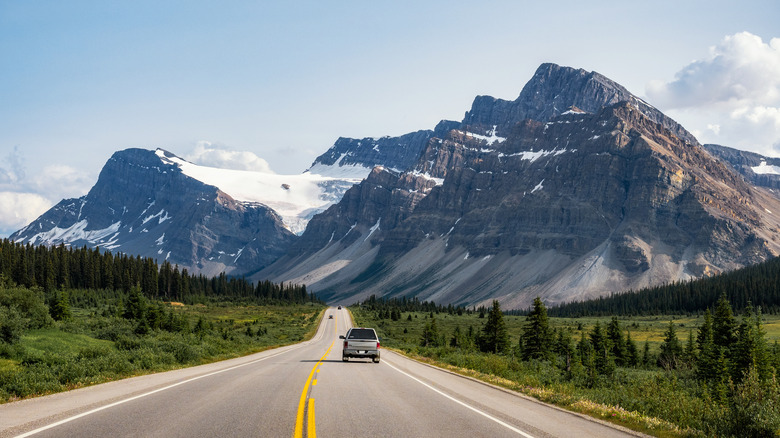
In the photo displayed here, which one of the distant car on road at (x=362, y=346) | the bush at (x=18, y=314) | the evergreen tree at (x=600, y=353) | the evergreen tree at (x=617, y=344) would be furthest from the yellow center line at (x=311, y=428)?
the evergreen tree at (x=617, y=344)

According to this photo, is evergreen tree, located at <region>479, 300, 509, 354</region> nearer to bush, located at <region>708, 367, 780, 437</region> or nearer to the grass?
the grass

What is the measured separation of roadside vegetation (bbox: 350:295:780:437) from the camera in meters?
13.5

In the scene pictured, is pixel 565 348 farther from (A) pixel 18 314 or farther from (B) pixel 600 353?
(A) pixel 18 314

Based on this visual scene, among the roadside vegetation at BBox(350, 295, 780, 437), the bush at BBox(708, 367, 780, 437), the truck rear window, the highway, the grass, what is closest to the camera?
the bush at BBox(708, 367, 780, 437)

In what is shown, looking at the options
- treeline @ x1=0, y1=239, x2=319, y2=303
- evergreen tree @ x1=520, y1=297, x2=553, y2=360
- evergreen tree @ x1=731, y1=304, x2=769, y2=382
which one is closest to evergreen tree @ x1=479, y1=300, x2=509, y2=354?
evergreen tree @ x1=520, y1=297, x2=553, y2=360

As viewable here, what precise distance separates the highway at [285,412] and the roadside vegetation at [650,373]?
1.82 metres

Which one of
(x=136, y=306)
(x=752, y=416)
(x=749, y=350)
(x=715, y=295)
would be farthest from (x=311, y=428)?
(x=715, y=295)

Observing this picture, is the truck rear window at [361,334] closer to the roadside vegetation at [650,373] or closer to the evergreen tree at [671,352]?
the roadside vegetation at [650,373]

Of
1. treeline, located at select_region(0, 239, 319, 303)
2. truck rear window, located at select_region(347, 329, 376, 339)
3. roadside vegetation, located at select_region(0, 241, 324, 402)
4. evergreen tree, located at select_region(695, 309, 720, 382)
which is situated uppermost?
treeline, located at select_region(0, 239, 319, 303)

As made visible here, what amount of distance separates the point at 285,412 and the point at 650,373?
4503cm

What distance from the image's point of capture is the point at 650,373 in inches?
2005

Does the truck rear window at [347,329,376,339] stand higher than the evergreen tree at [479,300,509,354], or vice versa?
the truck rear window at [347,329,376,339]

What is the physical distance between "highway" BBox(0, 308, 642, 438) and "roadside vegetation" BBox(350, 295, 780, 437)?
182cm

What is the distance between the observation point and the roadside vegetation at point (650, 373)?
13.5 metres
